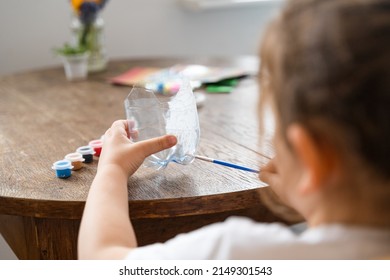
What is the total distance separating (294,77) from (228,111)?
2.49ft

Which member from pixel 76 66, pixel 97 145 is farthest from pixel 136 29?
pixel 97 145

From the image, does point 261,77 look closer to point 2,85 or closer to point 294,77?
point 294,77

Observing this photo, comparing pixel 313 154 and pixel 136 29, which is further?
pixel 136 29

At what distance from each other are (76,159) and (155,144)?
0.49ft

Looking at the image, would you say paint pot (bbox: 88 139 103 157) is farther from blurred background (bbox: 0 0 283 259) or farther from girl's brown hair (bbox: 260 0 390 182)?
blurred background (bbox: 0 0 283 259)

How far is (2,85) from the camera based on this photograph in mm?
1696

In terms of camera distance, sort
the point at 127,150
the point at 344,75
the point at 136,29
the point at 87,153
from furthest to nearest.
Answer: the point at 136,29 → the point at 87,153 → the point at 127,150 → the point at 344,75

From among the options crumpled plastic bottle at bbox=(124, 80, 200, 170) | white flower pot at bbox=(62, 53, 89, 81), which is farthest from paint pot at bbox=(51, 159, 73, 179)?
white flower pot at bbox=(62, 53, 89, 81)

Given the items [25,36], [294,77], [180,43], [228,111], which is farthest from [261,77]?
[180,43]

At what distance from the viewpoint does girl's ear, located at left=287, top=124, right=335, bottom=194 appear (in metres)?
0.57

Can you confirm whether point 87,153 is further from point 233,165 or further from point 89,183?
point 233,165

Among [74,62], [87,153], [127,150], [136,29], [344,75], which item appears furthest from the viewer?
[136,29]

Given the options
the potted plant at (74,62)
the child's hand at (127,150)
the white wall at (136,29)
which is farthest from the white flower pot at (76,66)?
the child's hand at (127,150)

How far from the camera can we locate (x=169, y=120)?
3.18ft
